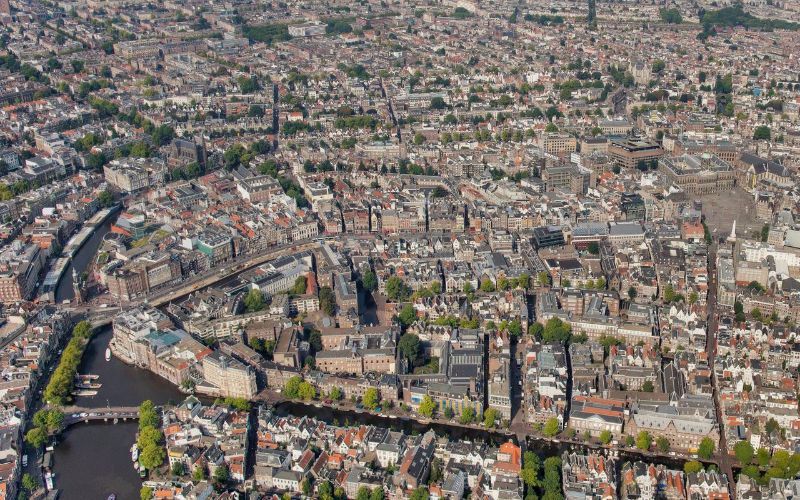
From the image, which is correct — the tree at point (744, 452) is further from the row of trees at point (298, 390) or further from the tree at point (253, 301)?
the tree at point (253, 301)

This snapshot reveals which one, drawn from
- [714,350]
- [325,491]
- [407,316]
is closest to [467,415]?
[325,491]

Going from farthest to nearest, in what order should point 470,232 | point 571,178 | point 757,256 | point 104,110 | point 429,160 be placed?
1. point 104,110
2. point 429,160
3. point 571,178
4. point 470,232
5. point 757,256

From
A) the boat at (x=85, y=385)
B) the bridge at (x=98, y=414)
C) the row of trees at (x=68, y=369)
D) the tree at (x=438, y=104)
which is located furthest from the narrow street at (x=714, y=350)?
the tree at (x=438, y=104)

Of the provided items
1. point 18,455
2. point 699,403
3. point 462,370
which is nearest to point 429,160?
point 462,370

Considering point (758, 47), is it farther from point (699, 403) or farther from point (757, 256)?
point (699, 403)

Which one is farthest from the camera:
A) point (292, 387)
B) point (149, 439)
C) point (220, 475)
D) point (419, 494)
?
point (292, 387)

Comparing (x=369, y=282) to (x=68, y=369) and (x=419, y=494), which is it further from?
(x=419, y=494)
